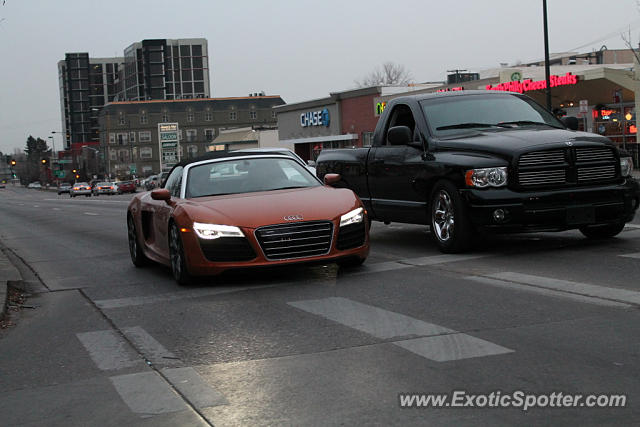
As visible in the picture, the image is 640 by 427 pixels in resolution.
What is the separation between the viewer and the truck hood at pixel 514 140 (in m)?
9.93

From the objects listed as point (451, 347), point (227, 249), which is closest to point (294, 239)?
point (227, 249)

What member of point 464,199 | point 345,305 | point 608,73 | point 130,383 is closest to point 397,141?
point 464,199

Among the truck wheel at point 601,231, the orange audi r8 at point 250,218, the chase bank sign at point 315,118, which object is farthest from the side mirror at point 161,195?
the chase bank sign at point 315,118

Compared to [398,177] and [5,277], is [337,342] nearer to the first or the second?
[398,177]

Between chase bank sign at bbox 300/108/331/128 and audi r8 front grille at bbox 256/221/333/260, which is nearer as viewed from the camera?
audi r8 front grille at bbox 256/221/333/260

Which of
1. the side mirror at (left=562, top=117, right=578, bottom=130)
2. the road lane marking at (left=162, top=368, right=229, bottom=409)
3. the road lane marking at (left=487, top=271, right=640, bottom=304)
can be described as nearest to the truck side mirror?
the side mirror at (left=562, top=117, right=578, bottom=130)

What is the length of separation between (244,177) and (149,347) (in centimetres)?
387

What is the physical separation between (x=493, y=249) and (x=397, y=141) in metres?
1.79

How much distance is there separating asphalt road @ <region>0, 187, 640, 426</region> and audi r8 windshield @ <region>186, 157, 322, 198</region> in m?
A: 0.97

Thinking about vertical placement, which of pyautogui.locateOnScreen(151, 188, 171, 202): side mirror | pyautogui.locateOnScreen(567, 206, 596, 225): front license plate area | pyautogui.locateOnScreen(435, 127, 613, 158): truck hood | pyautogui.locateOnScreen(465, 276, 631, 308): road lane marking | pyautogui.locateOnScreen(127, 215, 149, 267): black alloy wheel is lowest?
pyautogui.locateOnScreen(465, 276, 631, 308): road lane marking

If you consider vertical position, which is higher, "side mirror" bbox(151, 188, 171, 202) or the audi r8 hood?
"side mirror" bbox(151, 188, 171, 202)

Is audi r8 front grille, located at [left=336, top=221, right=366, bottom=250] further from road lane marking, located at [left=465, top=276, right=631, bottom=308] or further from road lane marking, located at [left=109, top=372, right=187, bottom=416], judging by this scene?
road lane marking, located at [left=109, top=372, right=187, bottom=416]

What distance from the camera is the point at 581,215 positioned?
9.93 metres

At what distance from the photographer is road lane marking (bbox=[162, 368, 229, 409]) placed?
488 centimetres
